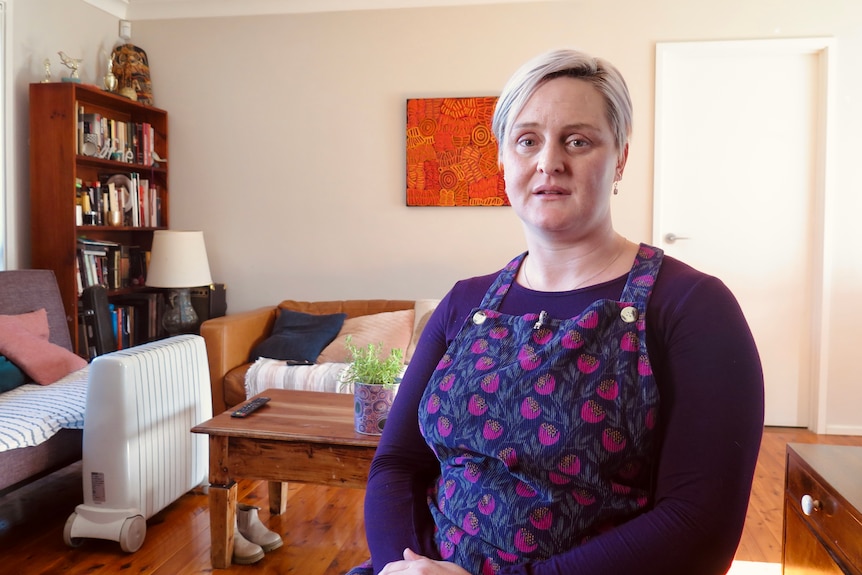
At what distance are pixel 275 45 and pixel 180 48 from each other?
62cm

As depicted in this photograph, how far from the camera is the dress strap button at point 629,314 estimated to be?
979 millimetres

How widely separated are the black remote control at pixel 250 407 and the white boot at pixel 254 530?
0.33 meters

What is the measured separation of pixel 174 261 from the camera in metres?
3.97

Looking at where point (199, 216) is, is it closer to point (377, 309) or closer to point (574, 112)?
point (377, 309)

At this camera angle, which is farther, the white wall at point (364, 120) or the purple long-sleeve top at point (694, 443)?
the white wall at point (364, 120)

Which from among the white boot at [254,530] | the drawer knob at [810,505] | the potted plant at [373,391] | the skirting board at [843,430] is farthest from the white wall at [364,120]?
the drawer knob at [810,505]

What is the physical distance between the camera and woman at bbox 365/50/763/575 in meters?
0.91

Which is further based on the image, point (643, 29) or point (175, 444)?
point (643, 29)

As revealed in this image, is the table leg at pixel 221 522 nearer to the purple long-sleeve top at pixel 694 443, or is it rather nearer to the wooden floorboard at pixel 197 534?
the wooden floorboard at pixel 197 534

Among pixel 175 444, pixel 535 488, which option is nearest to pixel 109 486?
pixel 175 444

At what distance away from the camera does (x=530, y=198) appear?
108 centimetres

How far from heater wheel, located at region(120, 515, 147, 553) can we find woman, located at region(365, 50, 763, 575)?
157 cm

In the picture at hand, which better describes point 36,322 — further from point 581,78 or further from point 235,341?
point 581,78

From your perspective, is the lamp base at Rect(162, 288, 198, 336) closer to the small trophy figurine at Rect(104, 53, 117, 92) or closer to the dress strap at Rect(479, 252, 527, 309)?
the small trophy figurine at Rect(104, 53, 117, 92)
